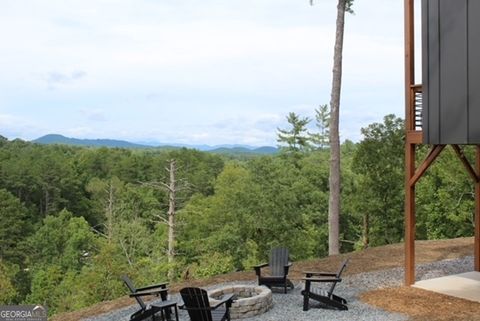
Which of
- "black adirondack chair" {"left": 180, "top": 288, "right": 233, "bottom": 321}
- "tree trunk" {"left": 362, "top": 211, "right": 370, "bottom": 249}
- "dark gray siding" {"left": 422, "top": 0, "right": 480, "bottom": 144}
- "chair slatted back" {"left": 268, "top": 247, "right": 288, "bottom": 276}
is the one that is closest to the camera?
"black adirondack chair" {"left": 180, "top": 288, "right": 233, "bottom": 321}

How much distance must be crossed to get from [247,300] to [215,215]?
2157 centimetres

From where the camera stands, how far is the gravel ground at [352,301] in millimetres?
6473

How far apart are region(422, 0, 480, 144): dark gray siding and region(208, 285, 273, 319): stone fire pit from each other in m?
3.61

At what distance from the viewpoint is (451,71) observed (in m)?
7.12

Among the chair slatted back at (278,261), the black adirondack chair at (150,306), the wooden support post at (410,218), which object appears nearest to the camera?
the black adirondack chair at (150,306)

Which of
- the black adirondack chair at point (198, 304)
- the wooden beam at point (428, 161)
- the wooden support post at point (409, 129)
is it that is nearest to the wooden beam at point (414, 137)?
the wooden support post at point (409, 129)

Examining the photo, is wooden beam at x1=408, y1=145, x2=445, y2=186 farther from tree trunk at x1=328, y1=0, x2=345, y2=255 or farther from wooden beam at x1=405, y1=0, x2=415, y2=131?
tree trunk at x1=328, y1=0, x2=345, y2=255

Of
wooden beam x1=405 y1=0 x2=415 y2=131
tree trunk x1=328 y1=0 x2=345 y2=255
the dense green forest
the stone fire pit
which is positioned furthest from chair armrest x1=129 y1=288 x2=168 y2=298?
tree trunk x1=328 y1=0 x2=345 y2=255

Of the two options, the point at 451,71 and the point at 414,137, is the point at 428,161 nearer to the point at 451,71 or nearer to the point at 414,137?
the point at 414,137

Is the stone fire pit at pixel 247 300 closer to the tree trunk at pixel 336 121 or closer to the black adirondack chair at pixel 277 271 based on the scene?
the black adirondack chair at pixel 277 271

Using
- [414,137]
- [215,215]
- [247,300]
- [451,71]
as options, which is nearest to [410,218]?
[414,137]

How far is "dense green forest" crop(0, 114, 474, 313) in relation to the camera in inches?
819

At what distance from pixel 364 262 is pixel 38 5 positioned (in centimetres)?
1963

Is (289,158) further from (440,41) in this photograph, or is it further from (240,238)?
(440,41)
